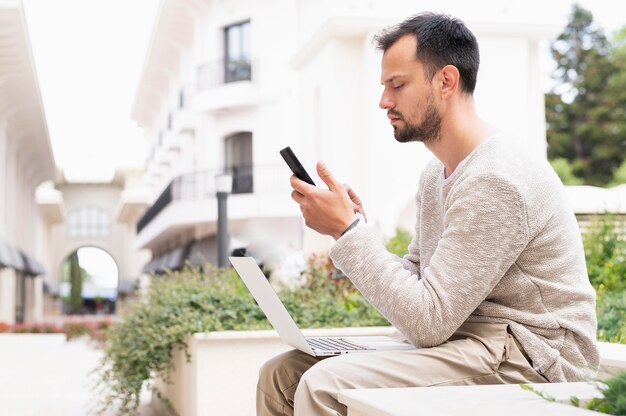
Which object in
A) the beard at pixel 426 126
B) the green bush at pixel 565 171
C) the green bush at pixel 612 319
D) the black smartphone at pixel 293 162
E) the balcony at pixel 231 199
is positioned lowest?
the green bush at pixel 612 319

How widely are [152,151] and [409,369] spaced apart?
128 ft

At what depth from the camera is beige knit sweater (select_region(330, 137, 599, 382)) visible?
233cm

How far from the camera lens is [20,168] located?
34938mm

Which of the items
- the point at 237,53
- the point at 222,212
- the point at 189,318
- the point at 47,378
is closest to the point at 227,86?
the point at 237,53

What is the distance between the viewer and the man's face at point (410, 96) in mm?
2561

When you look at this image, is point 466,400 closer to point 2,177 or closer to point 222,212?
point 222,212

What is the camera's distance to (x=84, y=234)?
55656 mm

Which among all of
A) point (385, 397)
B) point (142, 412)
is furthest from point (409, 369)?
point (142, 412)

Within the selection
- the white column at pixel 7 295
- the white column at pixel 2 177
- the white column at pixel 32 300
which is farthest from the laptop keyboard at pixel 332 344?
the white column at pixel 32 300

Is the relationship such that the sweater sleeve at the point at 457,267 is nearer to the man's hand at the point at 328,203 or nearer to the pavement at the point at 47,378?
the man's hand at the point at 328,203

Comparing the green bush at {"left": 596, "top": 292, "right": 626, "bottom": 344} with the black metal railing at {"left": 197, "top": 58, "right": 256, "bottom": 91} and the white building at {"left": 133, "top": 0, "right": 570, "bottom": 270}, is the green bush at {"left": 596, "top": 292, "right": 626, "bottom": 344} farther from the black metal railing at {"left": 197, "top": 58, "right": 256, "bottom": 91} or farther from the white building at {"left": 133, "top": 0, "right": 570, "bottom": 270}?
the black metal railing at {"left": 197, "top": 58, "right": 256, "bottom": 91}

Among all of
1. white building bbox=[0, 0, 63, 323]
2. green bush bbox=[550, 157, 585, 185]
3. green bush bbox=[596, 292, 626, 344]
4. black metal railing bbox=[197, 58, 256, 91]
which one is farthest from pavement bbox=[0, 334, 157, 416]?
green bush bbox=[550, 157, 585, 185]

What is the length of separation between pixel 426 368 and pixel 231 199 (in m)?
20.2

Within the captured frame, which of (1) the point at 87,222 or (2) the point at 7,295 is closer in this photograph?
(2) the point at 7,295
